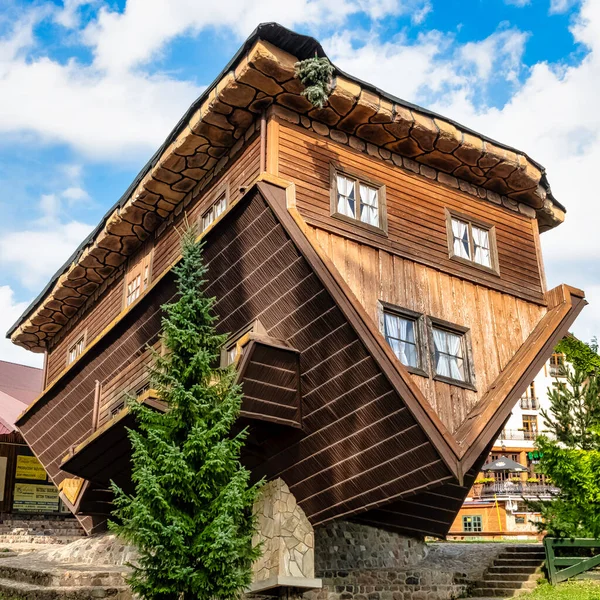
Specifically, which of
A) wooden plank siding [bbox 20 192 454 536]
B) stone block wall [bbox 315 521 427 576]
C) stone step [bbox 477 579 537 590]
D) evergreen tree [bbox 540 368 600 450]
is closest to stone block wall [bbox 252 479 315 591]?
wooden plank siding [bbox 20 192 454 536]

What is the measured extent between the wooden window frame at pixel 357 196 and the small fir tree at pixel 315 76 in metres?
1.45

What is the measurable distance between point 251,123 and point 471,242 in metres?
4.83

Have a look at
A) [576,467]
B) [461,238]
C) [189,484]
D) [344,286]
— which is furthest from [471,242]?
[189,484]

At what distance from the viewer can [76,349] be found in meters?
21.3

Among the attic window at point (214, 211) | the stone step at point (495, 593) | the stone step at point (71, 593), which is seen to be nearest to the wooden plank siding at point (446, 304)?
the attic window at point (214, 211)

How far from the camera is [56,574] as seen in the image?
13.8m

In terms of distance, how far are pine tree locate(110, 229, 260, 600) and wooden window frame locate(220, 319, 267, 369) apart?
0.47 m

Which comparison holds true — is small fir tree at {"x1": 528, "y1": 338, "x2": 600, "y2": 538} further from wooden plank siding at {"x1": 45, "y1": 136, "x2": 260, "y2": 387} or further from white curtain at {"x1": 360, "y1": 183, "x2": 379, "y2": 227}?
wooden plank siding at {"x1": 45, "y1": 136, "x2": 260, "y2": 387}

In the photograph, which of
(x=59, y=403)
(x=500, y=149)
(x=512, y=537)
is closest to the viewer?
(x=500, y=149)

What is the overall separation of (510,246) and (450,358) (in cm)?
353

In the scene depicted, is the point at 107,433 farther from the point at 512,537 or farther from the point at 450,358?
the point at 512,537

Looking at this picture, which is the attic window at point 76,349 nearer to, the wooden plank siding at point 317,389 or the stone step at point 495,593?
the wooden plank siding at point 317,389

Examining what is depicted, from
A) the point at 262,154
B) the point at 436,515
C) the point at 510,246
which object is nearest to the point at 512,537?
the point at 436,515

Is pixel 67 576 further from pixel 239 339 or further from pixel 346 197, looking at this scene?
pixel 346 197
